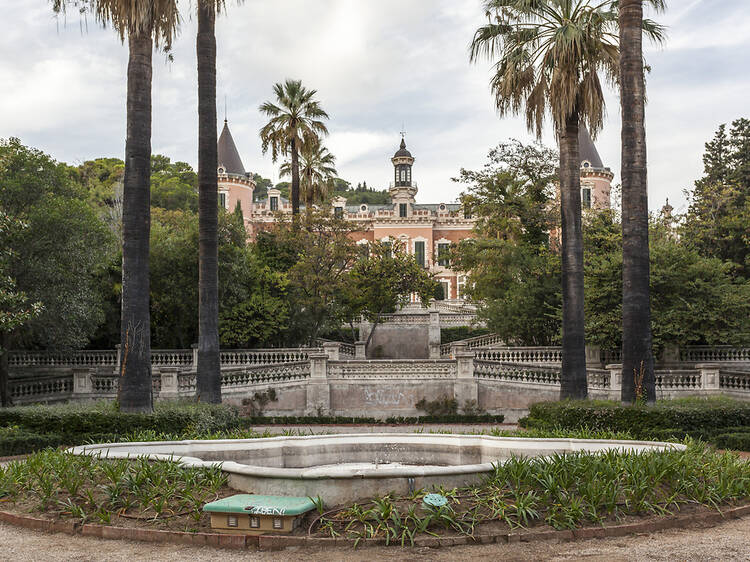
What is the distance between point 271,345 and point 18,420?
18.3 metres

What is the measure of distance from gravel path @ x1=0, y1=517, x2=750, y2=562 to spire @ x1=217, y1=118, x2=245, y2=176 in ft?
211

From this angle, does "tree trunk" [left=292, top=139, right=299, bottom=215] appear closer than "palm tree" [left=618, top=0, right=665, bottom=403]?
No

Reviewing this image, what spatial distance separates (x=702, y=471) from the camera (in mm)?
8836

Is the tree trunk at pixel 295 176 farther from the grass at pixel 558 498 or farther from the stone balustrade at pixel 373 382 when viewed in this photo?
the grass at pixel 558 498

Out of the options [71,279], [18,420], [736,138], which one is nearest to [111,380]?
[71,279]

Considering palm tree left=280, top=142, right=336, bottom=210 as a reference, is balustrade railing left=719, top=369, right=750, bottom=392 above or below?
below

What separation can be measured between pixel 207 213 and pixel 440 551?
12.1m

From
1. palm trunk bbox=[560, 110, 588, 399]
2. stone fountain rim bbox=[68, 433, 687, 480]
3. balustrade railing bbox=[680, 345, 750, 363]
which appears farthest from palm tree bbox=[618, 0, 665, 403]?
balustrade railing bbox=[680, 345, 750, 363]

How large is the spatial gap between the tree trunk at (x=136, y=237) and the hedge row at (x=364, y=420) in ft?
25.8

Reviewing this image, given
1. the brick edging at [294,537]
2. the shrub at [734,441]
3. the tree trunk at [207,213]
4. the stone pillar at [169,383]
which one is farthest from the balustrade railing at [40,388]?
the shrub at [734,441]

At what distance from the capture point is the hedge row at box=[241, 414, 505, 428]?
890 inches

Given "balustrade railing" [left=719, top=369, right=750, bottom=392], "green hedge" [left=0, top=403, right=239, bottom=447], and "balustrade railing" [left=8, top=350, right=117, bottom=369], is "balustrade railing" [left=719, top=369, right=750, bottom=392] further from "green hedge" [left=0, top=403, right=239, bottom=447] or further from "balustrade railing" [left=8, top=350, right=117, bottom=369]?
"balustrade railing" [left=8, top=350, right=117, bottom=369]

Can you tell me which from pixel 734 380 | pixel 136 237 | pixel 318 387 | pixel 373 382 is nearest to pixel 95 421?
pixel 136 237

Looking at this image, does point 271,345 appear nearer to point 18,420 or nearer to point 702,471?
point 18,420
